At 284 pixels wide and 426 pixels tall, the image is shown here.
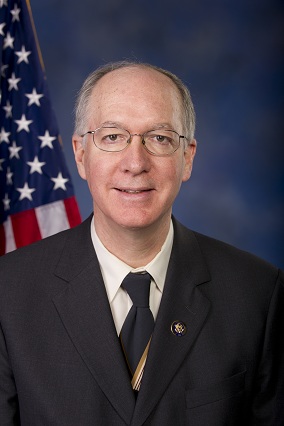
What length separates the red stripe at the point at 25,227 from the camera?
409cm

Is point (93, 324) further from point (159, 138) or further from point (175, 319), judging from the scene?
point (159, 138)

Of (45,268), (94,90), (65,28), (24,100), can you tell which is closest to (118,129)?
(94,90)

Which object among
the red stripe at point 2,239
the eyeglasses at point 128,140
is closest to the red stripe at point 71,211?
the red stripe at point 2,239

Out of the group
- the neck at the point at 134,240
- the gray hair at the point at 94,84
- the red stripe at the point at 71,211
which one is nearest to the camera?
the neck at the point at 134,240

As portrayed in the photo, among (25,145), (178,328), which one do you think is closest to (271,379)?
(178,328)

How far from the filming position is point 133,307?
250cm

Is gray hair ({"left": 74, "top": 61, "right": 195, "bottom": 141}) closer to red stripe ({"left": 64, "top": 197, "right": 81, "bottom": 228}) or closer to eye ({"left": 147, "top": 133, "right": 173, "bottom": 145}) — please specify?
eye ({"left": 147, "top": 133, "right": 173, "bottom": 145})

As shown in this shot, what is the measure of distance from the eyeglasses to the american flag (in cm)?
162

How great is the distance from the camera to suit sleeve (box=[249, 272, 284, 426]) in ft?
8.47

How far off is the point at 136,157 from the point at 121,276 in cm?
49

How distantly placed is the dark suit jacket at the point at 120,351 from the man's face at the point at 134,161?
26cm

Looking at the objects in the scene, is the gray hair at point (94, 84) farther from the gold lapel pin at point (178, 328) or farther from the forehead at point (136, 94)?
the gold lapel pin at point (178, 328)

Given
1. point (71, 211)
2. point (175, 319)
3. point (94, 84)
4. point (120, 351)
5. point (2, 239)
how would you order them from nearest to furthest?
1. point (120, 351)
2. point (175, 319)
3. point (94, 84)
4. point (2, 239)
5. point (71, 211)

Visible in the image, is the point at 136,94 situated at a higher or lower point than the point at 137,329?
higher
